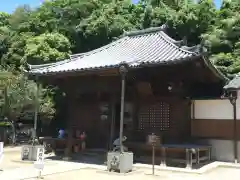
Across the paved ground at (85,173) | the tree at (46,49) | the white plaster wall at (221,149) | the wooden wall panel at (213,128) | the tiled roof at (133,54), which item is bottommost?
the paved ground at (85,173)

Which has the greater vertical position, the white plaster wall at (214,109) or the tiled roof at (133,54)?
the tiled roof at (133,54)

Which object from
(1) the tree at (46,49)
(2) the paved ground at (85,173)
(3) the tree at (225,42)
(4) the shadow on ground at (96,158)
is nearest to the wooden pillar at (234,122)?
(2) the paved ground at (85,173)

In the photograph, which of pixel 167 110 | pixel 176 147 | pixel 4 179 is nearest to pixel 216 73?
pixel 167 110

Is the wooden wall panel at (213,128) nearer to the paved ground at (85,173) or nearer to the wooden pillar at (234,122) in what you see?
the wooden pillar at (234,122)

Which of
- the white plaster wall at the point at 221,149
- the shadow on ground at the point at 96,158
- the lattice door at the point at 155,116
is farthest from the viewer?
the lattice door at the point at 155,116

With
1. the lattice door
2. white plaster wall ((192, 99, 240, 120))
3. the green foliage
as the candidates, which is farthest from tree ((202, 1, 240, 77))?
the green foliage

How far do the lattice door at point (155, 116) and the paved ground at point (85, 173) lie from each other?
10.4 ft

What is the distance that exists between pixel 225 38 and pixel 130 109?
454 inches

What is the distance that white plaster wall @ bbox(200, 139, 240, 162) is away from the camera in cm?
1477

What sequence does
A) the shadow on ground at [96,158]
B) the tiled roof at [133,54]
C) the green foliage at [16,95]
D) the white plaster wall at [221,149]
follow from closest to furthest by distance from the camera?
the tiled roof at [133,54] → the shadow on ground at [96,158] → the white plaster wall at [221,149] → the green foliage at [16,95]

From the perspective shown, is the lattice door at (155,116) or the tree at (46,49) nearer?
the lattice door at (155,116)

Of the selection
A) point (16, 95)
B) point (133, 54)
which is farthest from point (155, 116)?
point (16, 95)

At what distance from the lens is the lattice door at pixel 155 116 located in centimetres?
1499

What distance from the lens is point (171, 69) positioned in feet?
45.7
